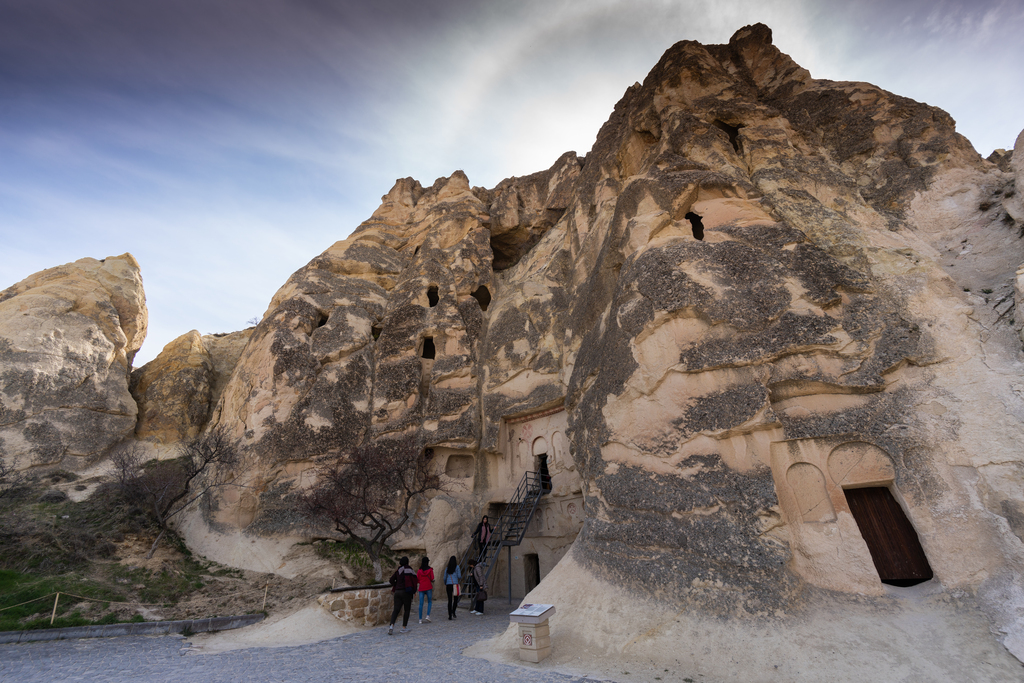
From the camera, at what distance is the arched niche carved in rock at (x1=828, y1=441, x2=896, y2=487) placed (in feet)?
21.0

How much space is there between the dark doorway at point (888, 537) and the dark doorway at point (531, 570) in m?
9.24

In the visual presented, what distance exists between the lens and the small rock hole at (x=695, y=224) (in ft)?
31.4

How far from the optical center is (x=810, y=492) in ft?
21.7

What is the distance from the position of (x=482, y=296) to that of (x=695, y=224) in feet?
32.9

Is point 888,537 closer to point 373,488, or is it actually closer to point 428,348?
point 373,488

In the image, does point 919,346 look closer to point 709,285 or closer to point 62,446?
point 709,285

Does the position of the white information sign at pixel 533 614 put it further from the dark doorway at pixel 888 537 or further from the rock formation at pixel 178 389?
the rock formation at pixel 178 389

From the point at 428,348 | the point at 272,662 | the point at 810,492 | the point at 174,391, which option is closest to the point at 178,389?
the point at 174,391

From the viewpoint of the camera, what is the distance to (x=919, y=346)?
269 inches

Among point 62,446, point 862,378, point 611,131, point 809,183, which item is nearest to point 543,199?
point 611,131

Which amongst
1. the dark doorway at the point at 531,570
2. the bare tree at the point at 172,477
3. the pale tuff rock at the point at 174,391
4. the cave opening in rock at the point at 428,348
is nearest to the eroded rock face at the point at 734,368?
the cave opening in rock at the point at 428,348

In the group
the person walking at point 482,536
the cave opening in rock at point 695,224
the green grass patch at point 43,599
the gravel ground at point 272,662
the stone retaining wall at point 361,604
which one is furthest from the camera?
the person walking at point 482,536

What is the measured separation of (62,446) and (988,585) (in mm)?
20857

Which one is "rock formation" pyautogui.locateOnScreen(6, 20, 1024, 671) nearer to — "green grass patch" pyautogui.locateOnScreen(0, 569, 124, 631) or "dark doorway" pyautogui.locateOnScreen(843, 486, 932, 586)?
"dark doorway" pyautogui.locateOnScreen(843, 486, 932, 586)
